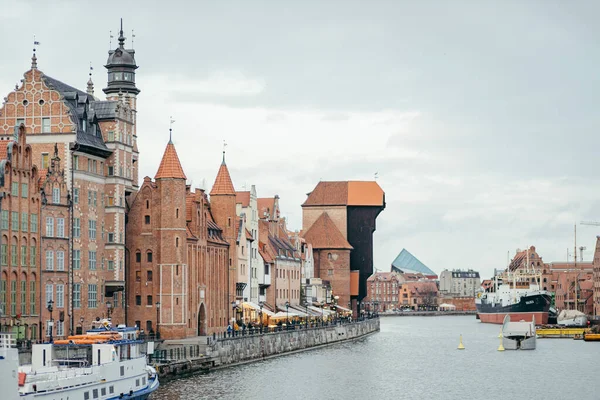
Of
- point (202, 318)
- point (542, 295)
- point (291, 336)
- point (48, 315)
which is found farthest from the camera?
point (542, 295)

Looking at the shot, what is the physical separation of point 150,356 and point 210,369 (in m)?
6.73

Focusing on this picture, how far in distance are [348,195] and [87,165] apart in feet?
270

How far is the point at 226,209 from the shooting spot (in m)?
108

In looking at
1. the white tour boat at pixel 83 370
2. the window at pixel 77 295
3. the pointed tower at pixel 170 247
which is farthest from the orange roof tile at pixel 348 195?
the white tour boat at pixel 83 370

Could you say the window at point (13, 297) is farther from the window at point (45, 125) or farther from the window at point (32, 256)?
the window at point (45, 125)

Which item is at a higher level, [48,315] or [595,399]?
[48,315]

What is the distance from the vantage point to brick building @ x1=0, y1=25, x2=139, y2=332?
83.9 metres

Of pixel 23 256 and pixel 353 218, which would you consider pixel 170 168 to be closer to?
A: pixel 23 256

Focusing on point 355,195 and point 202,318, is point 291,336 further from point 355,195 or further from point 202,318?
point 355,195

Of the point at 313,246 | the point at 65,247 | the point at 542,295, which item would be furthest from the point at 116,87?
the point at 542,295

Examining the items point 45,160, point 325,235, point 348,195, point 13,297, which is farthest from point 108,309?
point 348,195

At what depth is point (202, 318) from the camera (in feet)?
324

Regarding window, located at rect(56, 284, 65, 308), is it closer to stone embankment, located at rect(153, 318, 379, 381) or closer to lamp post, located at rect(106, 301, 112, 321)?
lamp post, located at rect(106, 301, 112, 321)

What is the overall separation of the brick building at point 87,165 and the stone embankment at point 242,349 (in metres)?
8.18
